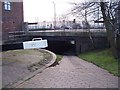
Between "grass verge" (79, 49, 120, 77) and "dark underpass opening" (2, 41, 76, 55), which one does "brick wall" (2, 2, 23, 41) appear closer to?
"dark underpass opening" (2, 41, 76, 55)

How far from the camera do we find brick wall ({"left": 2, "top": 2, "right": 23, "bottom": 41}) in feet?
158

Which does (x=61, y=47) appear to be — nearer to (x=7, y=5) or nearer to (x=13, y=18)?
(x=13, y=18)

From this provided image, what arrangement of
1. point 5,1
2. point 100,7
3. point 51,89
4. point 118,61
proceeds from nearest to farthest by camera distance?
point 51,89
point 118,61
point 100,7
point 5,1

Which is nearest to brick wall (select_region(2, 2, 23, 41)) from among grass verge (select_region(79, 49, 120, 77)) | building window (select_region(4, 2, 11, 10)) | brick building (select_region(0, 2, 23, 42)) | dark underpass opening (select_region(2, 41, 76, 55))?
brick building (select_region(0, 2, 23, 42))

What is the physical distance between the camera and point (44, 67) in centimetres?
1617

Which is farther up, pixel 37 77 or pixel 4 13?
pixel 4 13

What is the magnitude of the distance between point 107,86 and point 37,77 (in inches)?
130

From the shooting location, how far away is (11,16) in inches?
2002

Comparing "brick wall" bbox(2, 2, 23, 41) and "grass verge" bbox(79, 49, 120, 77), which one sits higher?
"brick wall" bbox(2, 2, 23, 41)

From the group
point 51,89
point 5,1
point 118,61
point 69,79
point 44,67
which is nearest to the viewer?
point 51,89

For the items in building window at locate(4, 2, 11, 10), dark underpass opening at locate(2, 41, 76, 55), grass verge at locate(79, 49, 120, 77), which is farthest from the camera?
building window at locate(4, 2, 11, 10)

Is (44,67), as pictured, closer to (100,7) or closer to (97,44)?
(100,7)

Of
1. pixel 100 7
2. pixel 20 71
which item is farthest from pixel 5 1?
pixel 20 71

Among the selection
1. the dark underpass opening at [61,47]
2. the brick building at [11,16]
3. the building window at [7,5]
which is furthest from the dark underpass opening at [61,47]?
the building window at [7,5]
